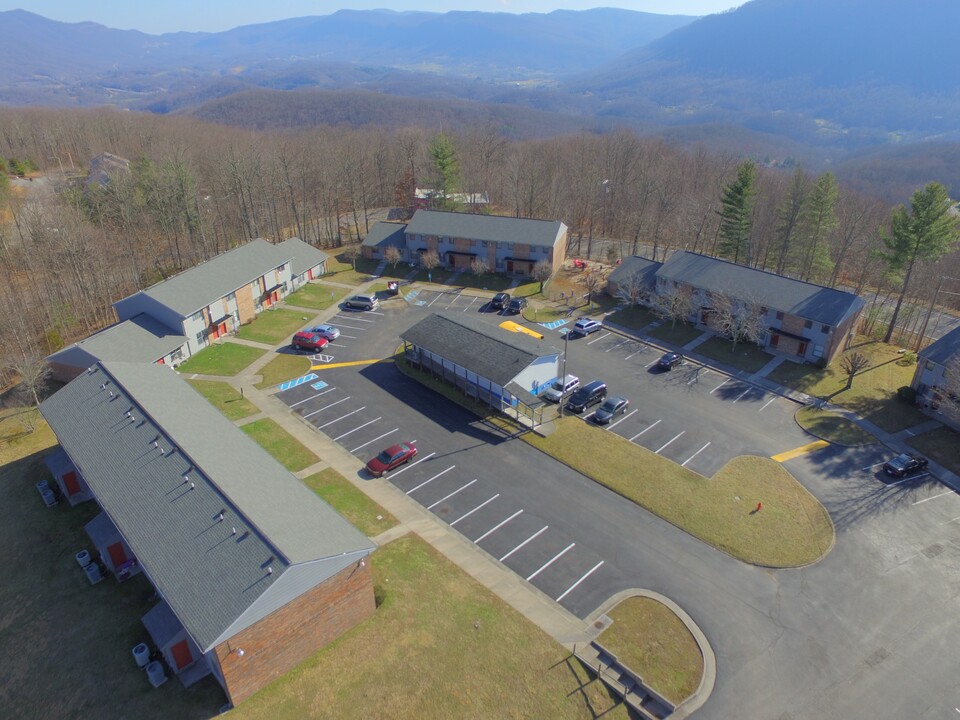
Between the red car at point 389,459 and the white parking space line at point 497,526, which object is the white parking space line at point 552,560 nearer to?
the white parking space line at point 497,526

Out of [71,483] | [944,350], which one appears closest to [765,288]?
[944,350]

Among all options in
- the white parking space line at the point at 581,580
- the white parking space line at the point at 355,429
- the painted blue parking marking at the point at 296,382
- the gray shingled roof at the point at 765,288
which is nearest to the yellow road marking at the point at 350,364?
the painted blue parking marking at the point at 296,382

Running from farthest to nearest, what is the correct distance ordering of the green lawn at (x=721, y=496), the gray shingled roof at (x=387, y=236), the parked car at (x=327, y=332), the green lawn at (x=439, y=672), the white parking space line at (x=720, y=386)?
1. the gray shingled roof at (x=387, y=236)
2. the parked car at (x=327, y=332)
3. the white parking space line at (x=720, y=386)
4. the green lawn at (x=721, y=496)
5. the green lawn at (x=439, y=672)

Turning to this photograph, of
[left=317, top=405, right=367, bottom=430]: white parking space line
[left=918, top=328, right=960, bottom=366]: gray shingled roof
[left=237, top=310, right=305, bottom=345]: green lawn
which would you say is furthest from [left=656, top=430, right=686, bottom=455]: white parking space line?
[left=237, top=310, right=305, bottom=345]: green lawn

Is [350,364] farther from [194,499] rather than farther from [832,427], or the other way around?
[832,427]

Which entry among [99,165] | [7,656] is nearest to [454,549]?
[7,656]

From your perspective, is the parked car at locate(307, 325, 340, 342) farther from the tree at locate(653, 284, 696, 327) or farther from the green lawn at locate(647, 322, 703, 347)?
the tree at locate(653, 284, 696, 327)

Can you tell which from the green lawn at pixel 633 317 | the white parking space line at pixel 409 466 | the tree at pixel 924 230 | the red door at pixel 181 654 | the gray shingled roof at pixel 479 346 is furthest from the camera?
the green lawn at pixel 633 317
